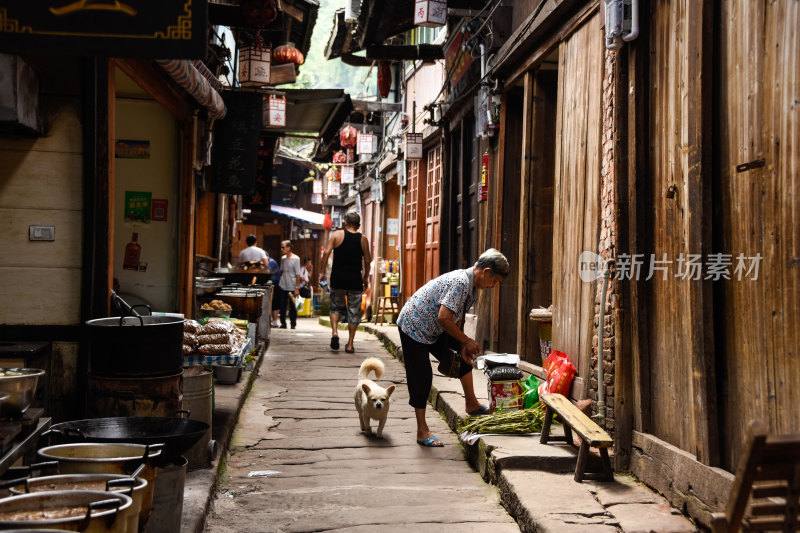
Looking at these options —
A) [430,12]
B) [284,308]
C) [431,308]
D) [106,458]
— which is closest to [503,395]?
[431,308]

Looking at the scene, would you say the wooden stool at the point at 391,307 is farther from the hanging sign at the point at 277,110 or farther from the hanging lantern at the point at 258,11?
the hanging lantern at the point at 258,11

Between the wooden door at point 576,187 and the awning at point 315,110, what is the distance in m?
7.79

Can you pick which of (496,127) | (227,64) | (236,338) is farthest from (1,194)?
(227,64)

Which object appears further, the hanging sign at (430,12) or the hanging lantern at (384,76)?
the hanging lantern at (384,76)

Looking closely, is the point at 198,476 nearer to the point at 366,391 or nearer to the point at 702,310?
the point at 366,391

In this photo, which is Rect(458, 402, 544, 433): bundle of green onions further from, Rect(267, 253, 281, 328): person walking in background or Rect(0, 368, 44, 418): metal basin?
Rect(267, 253, 281, 328): person walking in background

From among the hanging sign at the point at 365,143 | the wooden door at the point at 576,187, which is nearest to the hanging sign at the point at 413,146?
the hanging sign at the point at 365,143

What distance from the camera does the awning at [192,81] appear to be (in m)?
6.28

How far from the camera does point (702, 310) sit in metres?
4.61

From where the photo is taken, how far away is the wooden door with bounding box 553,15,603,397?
256 inches

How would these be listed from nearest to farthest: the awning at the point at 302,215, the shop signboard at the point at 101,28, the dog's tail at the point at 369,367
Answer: the shop signboard at the point at 101,28, the dog's tail at the point at 369,367, the awning at the point at 302,215

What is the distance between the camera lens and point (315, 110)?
16.4m

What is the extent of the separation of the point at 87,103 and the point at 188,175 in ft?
13.1

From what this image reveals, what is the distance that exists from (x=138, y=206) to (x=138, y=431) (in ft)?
18.6
